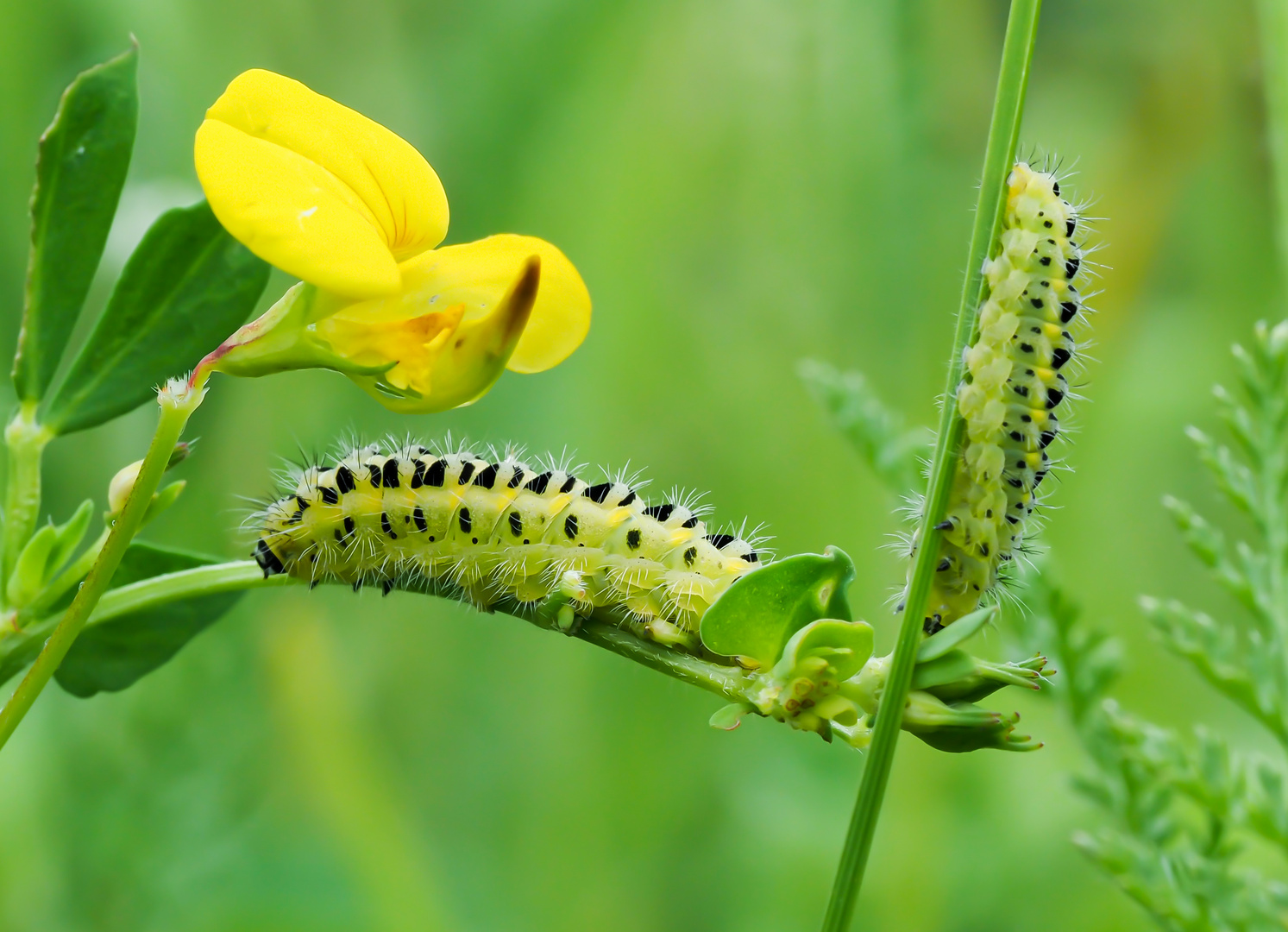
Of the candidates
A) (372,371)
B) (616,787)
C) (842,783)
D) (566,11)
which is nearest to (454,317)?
(372,371)

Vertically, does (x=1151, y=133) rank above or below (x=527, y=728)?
above

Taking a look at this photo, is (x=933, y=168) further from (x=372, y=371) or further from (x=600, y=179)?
(x=372, y=371)

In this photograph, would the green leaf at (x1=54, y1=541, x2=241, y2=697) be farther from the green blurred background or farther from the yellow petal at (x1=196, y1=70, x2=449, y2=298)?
the green blurred background

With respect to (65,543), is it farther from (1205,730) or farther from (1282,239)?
(1282,239)

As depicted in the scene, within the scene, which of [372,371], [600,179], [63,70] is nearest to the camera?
[372,371]

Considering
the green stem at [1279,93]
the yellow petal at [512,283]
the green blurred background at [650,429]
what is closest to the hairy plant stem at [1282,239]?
the green stem at [1279,93]
